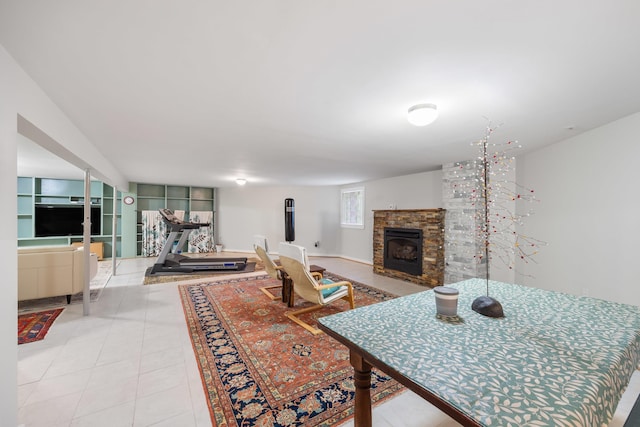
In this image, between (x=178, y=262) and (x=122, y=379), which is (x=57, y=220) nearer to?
(x=178, y=262)

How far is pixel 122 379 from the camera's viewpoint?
6.49ft

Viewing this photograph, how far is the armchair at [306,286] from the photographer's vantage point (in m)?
2.85

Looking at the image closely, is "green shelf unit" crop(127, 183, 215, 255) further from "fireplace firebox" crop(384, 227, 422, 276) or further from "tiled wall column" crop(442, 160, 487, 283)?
"tiled wall column" crop(442, 160, 487, 283)

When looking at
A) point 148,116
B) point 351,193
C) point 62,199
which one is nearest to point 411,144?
point 148,116

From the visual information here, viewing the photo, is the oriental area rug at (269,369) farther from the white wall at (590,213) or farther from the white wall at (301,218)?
the white wall at (301,218)

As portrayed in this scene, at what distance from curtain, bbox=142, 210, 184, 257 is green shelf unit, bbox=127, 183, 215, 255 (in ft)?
0.58

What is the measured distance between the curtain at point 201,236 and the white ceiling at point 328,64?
18.0 ft

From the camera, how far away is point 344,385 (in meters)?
1.92

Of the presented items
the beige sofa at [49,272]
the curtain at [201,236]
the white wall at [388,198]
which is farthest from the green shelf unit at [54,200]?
the white wall at [388,198]

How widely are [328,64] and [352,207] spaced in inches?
234

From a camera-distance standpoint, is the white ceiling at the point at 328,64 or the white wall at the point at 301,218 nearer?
the white ceiling at the point at 328,64

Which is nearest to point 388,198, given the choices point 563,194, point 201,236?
point 563,194

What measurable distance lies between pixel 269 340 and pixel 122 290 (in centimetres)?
324

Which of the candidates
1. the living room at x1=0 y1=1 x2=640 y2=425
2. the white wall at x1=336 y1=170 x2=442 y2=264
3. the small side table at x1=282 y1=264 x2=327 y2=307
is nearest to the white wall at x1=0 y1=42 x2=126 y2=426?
the living room at x1=0 y1=1 x2=640 y2=425
